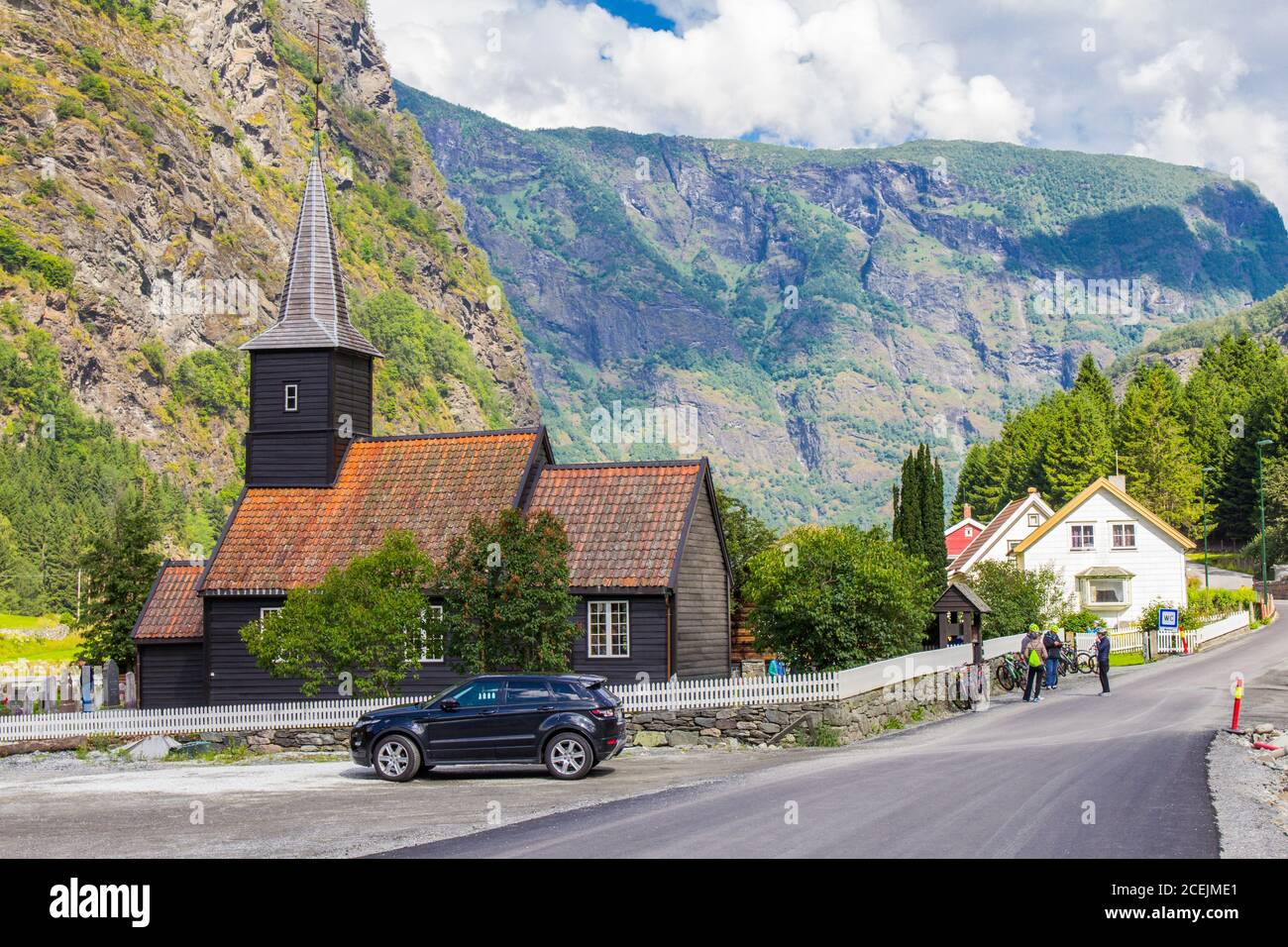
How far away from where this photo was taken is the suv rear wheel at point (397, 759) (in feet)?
76.5

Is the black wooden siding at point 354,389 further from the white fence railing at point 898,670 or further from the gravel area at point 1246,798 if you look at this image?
the gravel area at point 1246,798

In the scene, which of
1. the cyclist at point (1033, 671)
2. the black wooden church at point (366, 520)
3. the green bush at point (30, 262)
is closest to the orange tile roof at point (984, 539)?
the cyclist at point (1033, 671)

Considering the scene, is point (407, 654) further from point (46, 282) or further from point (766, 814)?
point (46, 282)

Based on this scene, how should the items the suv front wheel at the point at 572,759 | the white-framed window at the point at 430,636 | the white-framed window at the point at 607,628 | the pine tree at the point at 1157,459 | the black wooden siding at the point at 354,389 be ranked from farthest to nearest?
1. the pine tree at the point at 1157,459
2. the black wooden siding at the point at 354,389
3. the white-framed window at the point at 607,628
4. the white-framed window at the point at 430,636
5. the suv front wheel at the point at 572,759

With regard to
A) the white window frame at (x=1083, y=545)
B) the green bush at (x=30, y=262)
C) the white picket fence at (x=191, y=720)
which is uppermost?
the green bush at (x=30, y=262)

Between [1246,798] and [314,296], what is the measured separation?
1354 inches

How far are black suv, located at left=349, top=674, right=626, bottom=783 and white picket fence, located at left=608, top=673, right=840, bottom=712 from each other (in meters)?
7.76

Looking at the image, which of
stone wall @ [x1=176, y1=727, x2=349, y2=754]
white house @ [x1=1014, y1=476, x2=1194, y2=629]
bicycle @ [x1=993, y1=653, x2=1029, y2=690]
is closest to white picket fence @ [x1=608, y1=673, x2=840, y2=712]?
stone wall @ [x1=176, y1=727, x2=349, y2=754]

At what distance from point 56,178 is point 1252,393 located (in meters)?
139

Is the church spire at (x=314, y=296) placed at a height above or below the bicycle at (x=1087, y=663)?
above

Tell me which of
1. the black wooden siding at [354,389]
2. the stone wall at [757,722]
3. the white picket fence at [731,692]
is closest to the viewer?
the stone wall at [757,722]

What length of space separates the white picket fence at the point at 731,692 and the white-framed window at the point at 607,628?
14.2ft

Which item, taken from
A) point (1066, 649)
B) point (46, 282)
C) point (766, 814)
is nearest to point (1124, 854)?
point (766, 814)

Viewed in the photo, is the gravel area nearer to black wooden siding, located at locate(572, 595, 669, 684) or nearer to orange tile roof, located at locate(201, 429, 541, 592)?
black wooden siding, located at locate(572, 595, 669, 684)
